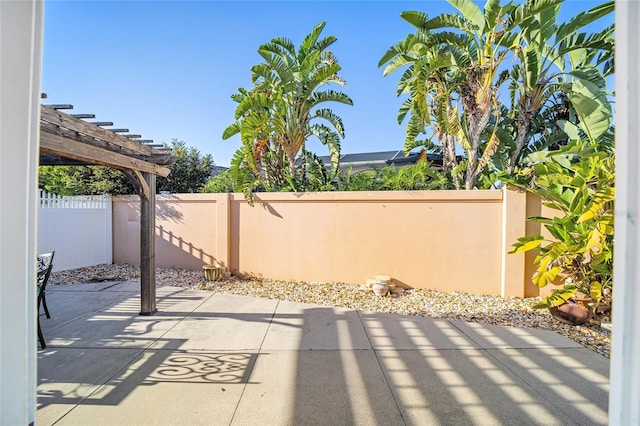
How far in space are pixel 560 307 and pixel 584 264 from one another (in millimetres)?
717

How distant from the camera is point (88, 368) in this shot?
3053 mm

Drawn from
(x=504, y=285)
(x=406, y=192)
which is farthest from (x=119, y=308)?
(x=504, y=285)

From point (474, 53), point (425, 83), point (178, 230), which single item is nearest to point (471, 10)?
point (474, 53)

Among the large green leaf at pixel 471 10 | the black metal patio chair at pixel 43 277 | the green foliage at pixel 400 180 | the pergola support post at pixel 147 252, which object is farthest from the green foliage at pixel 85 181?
the large green leaf at pixel 471 10

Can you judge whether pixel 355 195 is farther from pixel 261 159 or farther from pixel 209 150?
pixel 209 150

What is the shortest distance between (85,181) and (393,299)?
33.1 feet

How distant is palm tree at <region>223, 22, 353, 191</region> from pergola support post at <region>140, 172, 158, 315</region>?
2417mm

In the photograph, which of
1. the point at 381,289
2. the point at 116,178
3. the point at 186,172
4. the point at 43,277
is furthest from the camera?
the point at 186,172

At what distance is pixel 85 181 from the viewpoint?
956 cm

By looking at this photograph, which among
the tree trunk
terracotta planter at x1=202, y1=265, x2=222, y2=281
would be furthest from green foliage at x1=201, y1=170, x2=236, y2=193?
the tree trunk

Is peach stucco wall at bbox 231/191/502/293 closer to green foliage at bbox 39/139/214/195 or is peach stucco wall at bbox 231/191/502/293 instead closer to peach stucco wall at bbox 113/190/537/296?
peach stucco wall at bbox 113/190/537/296

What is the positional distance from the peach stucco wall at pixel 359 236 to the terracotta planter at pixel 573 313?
1132 millimetres

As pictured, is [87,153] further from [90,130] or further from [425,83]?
[425,83]

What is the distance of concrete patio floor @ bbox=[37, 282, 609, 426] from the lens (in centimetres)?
240
